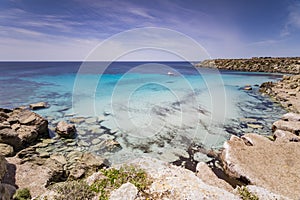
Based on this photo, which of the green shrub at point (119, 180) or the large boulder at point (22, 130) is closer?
the green shrub at point (119, 180)

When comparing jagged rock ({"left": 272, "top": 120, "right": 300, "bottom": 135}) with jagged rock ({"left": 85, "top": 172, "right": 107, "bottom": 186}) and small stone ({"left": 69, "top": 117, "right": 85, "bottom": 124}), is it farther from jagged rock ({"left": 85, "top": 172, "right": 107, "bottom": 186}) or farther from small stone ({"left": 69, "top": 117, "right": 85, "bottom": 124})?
small stone ({"left": 69, "top": 117, "right": 85, "bottom": 124})

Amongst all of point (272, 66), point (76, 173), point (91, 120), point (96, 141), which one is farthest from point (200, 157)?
point (272, 66)

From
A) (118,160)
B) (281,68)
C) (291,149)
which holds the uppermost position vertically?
(281,68)

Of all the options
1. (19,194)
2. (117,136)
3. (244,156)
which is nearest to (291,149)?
(244,156)

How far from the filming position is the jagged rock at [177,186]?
12.3 feet

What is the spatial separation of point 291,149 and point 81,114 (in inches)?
654

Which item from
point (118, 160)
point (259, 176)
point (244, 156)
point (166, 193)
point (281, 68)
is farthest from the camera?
point (281, 68)

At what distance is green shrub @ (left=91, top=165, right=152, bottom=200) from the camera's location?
4.03 meters

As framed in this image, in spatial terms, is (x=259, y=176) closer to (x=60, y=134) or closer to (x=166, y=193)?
(x=166, y=193)

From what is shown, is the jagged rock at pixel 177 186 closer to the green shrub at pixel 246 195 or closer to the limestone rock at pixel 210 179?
the green shrub at pixel 246 195

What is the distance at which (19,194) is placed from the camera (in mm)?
5191

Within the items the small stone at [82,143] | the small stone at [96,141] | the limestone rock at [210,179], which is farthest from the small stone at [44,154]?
the limestone rock at [210,179]

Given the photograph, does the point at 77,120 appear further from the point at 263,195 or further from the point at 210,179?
the point at 263,195

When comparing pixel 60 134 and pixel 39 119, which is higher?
pixel 39 119
